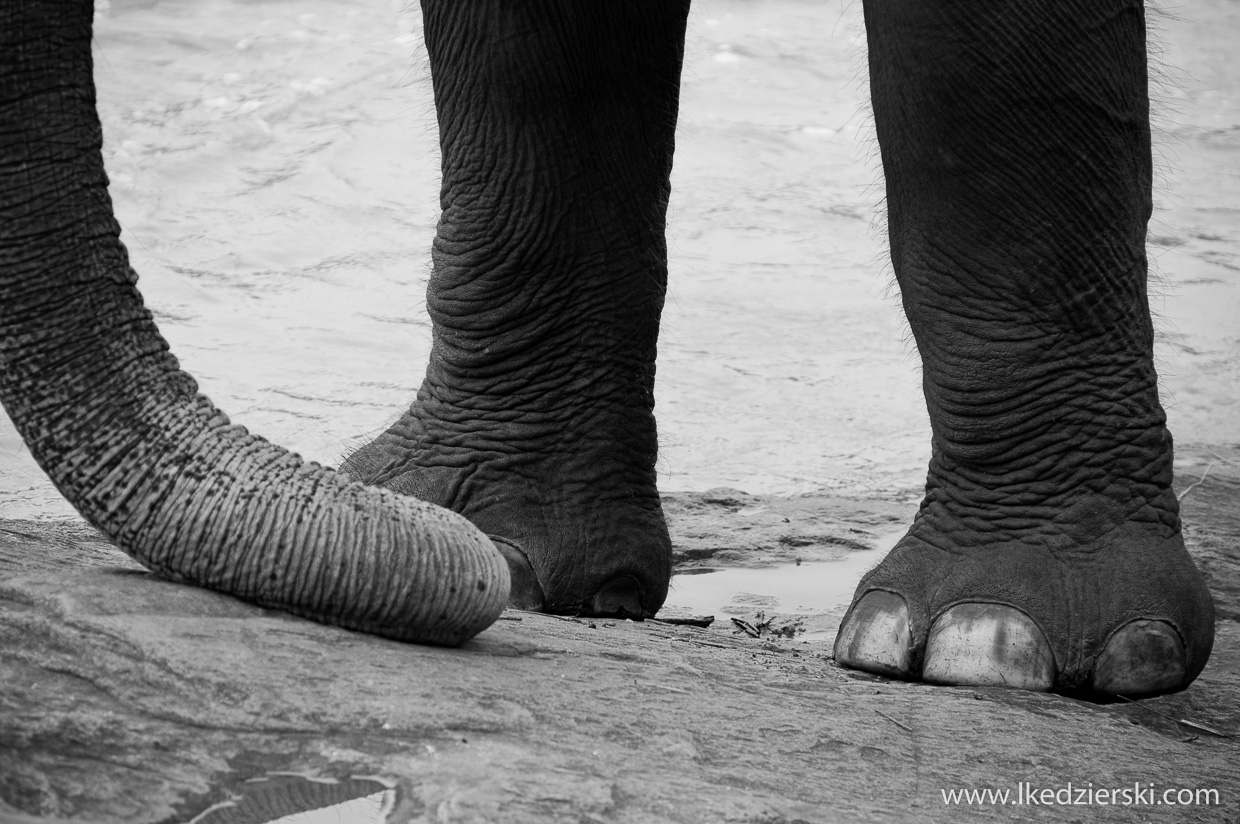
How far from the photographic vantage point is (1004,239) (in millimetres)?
1979

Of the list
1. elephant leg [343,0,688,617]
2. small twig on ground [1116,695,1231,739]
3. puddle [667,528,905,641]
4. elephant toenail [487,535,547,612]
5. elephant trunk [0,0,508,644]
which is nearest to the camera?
elephant trunk [0,0,508,644]

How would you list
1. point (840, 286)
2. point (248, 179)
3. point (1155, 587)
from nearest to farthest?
point (1155, 587) → point (840, 286) → point (248, 179)

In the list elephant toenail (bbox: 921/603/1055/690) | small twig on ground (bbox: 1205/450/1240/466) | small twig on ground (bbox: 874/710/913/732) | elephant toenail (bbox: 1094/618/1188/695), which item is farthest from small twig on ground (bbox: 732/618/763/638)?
small twig on ground (bbox: 1205/450/1240/466)

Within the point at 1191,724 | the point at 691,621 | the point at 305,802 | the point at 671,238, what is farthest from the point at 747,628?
the point at 671,238

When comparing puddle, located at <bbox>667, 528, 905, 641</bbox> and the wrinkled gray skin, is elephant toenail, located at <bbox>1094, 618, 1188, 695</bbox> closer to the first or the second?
the wrinkled gray skin

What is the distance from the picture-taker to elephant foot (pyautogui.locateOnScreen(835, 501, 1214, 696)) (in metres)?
1.88

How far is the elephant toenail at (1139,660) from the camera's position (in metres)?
1.87

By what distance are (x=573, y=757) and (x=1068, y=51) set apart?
1053mm

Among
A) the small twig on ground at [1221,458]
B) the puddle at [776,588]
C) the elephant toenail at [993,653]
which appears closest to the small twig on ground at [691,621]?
the puddle at [776,588]

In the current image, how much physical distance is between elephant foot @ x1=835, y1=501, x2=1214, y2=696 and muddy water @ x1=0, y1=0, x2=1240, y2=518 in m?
0.65

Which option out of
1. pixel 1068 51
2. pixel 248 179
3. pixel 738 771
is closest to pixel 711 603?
pixel 1068 51

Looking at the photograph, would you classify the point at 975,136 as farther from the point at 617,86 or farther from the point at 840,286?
the point at 840,286

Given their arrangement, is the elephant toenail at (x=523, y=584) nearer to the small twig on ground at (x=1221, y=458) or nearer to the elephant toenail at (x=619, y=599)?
the elephant toenail at (x=619, y=599)

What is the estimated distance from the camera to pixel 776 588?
2555 mm
